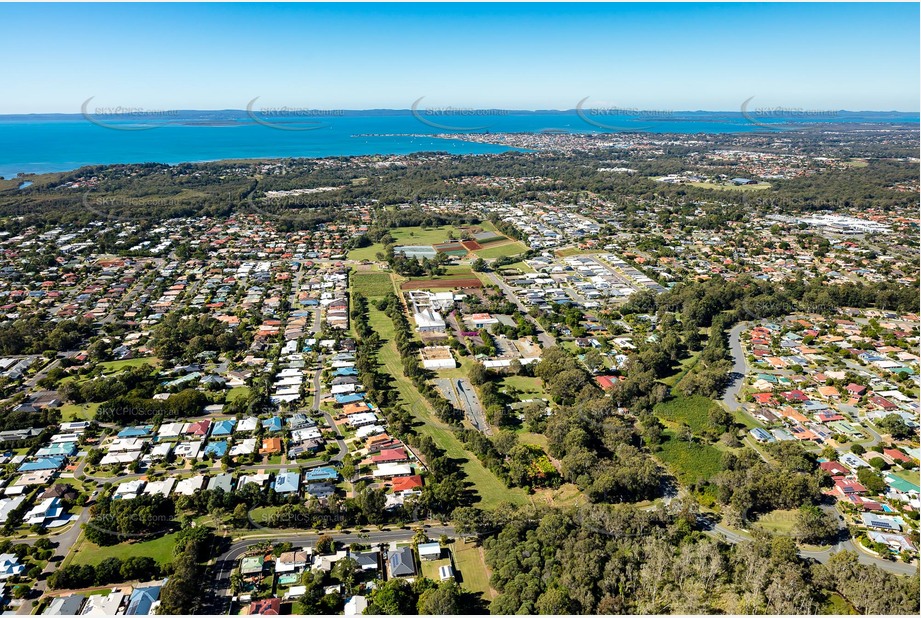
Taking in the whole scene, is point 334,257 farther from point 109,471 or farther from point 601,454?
point 601,454

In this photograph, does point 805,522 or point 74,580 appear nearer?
point 74,580

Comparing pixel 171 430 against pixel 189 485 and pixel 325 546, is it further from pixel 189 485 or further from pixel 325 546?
pixel 325 546

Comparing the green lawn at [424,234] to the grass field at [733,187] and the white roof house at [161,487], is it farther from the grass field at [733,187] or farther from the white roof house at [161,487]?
the grass field at [733,187]

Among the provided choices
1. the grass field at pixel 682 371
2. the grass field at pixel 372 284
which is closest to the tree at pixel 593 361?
the grass field at pixel 682 371

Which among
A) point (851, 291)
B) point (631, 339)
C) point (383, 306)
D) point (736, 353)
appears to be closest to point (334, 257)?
point (383, 306)

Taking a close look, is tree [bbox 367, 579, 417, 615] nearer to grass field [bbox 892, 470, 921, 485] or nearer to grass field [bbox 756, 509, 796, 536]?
grass field [bbox 756, 509, 796, 536]

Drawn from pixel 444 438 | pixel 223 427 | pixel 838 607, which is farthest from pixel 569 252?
pixel 838 607
